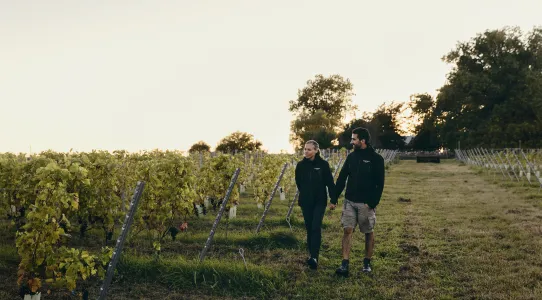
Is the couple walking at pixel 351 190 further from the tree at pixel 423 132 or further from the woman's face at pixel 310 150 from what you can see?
the tree at pixel 423 132

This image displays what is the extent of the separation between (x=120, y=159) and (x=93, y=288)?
516 centimetres

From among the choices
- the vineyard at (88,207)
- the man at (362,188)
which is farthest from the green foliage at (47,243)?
the man at (362,188)

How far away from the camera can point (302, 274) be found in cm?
602

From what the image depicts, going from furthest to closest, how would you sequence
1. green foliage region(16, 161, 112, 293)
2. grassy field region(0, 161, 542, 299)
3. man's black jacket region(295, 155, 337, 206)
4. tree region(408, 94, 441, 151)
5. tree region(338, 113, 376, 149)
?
tree region(408, 94, 441, 151)
tree region(338, 113, 376, 149)
man's black jacket region(295, 155, 337, 206)
grassy field region(0, 161, 542, 299)
green foliage region(16, 161, 112, 293)

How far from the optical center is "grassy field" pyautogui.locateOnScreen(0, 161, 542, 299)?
541cm

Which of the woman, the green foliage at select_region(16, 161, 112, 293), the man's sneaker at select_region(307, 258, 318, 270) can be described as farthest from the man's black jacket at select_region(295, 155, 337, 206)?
the green foliage at select_region(16, 161, 112, 293)

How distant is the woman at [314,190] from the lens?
20.4 ft

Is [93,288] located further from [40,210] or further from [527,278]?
[527,278]

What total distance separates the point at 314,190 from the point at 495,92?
4370 cm

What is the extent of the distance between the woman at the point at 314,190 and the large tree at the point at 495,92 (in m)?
38.5

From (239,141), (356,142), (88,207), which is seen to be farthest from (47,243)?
(239,141)

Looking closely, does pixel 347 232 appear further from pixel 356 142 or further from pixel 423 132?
pixel 423 132

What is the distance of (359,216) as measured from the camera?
595cm

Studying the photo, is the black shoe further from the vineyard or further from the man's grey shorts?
the vineyard
